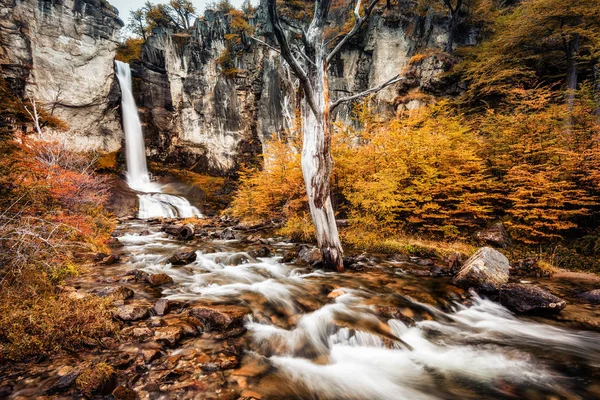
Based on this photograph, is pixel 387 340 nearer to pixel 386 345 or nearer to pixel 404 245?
pixel 386 345

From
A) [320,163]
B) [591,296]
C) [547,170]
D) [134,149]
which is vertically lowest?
[591,296]

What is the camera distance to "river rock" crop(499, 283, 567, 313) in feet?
14.9

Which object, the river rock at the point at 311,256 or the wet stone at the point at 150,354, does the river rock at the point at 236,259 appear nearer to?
the river rock at the point at 311,256

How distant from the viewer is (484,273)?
18.5 ft

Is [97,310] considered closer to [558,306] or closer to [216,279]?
[216,279]

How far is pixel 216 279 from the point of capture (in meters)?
6.05

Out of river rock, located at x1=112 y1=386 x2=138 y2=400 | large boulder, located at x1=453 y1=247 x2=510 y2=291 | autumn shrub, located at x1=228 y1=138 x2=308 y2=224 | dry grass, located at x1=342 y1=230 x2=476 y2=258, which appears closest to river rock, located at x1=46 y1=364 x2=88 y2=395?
river rock, located at x1=112 y1=386 x2=138 y2=400

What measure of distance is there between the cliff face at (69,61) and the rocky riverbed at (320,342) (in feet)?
87.5

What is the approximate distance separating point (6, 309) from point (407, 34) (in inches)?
1267

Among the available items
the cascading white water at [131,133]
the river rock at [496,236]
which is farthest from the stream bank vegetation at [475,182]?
the cascading white water at [131,133]

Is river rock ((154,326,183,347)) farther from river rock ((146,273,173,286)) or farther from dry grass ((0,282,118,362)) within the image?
river rock ((146,273,173,286))

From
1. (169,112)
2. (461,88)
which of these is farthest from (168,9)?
(461,88)

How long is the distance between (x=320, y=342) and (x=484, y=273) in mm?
4356

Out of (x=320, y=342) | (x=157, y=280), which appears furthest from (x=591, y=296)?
(x=157, y=280)
